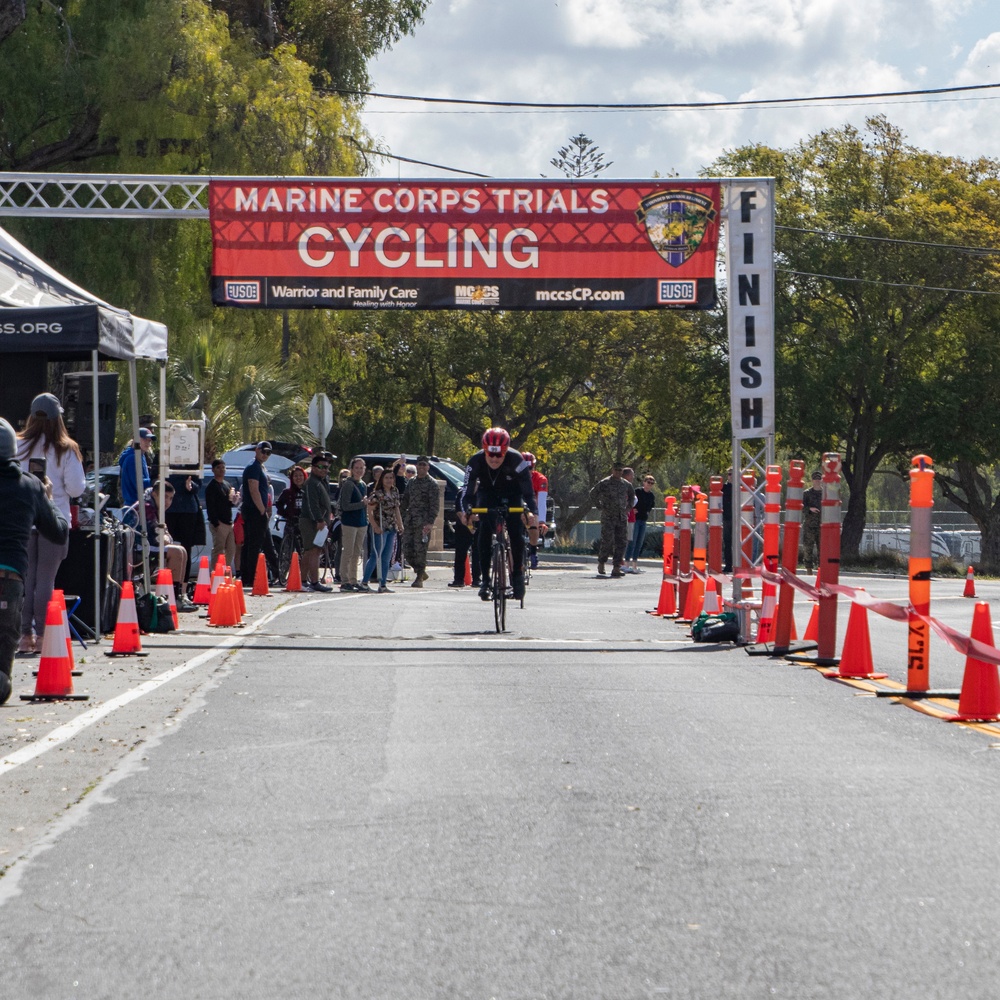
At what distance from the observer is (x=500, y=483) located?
48.6ft

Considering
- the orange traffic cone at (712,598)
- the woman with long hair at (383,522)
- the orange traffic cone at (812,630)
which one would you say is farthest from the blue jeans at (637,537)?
the orange traffic cone at (812,630)

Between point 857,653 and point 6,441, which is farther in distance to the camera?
point 857,653

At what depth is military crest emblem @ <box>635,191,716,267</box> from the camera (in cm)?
1794

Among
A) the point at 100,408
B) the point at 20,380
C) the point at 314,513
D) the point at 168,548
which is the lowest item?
the point at 168,548

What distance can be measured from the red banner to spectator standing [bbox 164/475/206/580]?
219cm

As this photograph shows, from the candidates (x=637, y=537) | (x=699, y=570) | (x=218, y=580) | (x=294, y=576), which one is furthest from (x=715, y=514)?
(x=637, y=537)

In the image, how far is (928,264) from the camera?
146ft

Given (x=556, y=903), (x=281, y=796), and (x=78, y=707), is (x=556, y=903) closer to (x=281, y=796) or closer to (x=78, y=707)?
(x=281, y=796)

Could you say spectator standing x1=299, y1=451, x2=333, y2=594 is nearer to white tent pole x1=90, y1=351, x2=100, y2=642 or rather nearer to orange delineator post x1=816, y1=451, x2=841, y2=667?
white tent pole x1=90, y1=351, x2=100, y2=642

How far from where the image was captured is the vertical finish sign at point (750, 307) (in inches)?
589

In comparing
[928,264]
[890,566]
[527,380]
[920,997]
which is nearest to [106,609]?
[920,997]

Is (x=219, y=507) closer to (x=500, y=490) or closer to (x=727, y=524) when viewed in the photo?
(x=500, y=490)

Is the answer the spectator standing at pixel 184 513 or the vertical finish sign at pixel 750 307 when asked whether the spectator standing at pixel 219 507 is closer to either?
the spectator standing at pixel 184 513

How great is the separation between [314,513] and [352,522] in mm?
569
